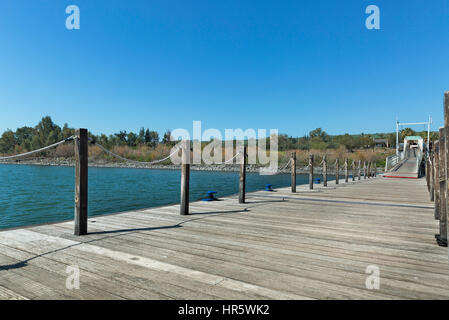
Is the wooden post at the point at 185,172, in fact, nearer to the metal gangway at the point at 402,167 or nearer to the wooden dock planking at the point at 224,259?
the wooden dock planking at the point at 224,259

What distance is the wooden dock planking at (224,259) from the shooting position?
6.68 ft

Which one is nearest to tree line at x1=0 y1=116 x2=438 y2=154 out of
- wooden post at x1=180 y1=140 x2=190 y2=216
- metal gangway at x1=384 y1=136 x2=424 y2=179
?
metal gangway at x1=384 y1=136 x2=424 y2=179

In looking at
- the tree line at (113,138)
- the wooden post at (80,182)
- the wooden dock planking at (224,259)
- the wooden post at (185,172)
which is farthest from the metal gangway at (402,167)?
the tree line at (113,138)

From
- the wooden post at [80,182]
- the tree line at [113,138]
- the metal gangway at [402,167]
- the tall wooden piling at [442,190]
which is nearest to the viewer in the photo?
the tall wooden piling at [442,190]

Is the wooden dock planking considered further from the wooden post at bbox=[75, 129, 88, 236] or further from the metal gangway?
the metal gangway

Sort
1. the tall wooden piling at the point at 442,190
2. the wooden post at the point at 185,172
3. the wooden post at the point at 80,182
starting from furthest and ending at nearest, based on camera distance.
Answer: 1. the wooden post at the point at 185,172
2. the wooden post at the point at 80,182
3. the tall wooden piling at the point at 442,190

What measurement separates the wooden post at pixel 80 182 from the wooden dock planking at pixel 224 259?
17 centimetres

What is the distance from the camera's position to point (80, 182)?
365 centimetres

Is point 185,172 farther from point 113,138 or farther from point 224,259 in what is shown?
point 113,138

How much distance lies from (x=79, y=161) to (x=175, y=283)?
7.86ft

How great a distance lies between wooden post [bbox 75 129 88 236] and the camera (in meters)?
3.63
